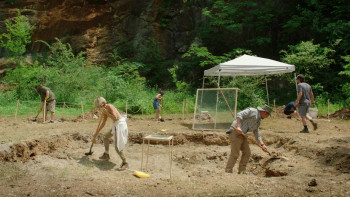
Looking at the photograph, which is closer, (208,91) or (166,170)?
(166,170)

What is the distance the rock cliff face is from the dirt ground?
12.6m

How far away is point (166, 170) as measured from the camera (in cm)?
780

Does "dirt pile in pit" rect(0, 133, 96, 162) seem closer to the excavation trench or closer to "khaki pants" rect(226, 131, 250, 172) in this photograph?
the excavation trench

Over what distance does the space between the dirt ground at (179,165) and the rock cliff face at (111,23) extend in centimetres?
1256

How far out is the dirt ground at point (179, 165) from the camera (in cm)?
488

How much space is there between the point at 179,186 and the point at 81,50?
19.6m

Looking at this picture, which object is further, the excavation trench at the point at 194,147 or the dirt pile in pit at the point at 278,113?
the dirt pile in pit at the point at 278,113

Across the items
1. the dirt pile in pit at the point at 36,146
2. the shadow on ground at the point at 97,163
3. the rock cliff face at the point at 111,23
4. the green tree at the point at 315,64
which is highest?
the rock cliff face at the point at 111,23

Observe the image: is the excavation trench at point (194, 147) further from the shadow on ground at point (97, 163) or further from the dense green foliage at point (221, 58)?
the dense green foliage at point (221, 58)

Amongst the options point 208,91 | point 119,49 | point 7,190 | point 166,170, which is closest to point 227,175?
point 166,170

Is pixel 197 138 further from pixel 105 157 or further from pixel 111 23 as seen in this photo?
pixel 111 23

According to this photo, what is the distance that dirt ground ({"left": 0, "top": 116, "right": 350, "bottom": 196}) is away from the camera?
192 inches

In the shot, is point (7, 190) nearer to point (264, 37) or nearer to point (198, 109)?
point (198, 109)

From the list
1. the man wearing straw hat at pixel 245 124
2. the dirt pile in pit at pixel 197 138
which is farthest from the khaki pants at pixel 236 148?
the dirt pile in pit at pixel 197 138
